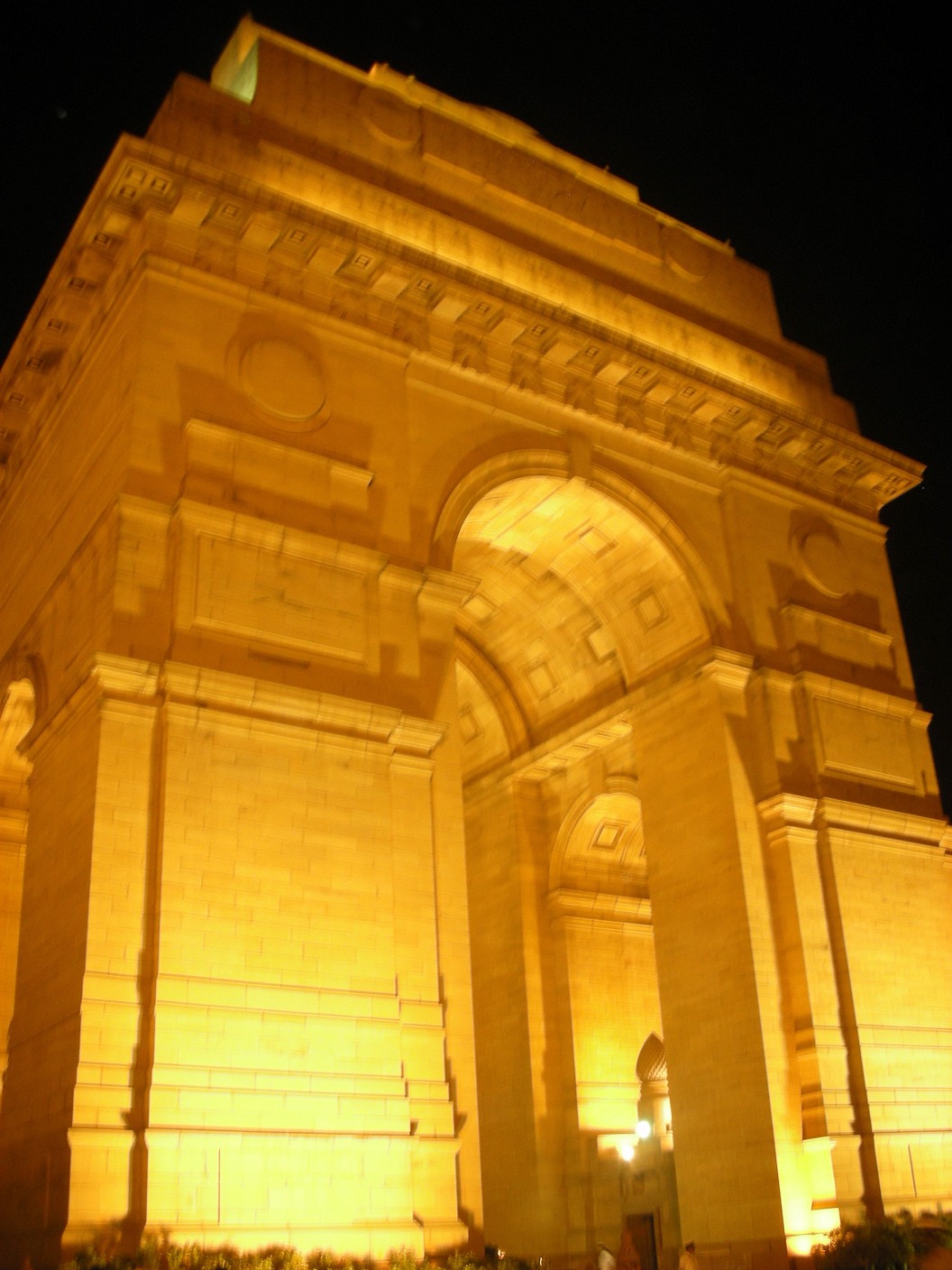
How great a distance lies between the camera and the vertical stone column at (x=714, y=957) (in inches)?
770

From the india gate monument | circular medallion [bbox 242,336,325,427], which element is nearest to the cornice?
the india gate monument

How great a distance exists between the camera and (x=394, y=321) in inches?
822

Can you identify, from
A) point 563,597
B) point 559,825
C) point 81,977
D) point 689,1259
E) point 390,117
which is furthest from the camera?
point 559,825

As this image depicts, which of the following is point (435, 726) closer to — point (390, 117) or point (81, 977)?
point (81, 977)

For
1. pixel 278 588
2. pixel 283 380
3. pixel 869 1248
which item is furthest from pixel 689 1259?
pixel 283 380

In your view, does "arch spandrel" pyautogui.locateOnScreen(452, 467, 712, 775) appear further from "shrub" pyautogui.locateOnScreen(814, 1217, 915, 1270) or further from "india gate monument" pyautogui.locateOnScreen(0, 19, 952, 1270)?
"shrub" pyautogui.locateOnScreen(814, 1217, 915, 1270)

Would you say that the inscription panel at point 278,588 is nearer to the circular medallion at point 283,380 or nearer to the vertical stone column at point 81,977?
the vertical stone column at point 81,977

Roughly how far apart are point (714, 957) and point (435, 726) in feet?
20.3

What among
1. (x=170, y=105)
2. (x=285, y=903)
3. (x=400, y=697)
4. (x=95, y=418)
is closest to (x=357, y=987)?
(x=285, y=903)

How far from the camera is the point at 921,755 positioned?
24266mm

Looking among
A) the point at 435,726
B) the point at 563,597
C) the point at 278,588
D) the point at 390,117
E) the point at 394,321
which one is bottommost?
the point at 435,726

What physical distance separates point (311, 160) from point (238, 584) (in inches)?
299

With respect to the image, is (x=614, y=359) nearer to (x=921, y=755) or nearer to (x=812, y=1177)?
(x=921, y=755)

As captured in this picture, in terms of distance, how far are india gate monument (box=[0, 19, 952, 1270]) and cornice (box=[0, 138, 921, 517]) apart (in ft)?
0.23
